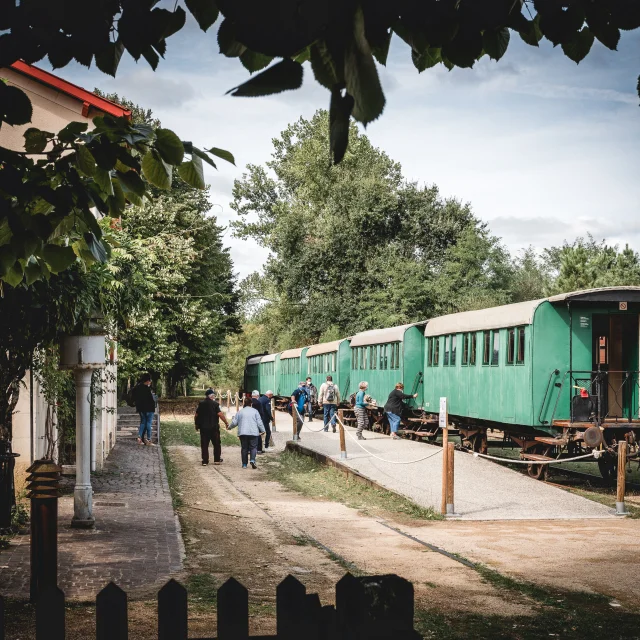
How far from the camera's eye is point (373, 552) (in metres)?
10.9

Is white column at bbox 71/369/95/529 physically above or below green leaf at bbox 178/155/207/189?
below

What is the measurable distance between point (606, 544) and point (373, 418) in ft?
75.8

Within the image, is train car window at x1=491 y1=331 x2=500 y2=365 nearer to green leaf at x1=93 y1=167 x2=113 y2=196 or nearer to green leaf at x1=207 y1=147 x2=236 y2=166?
green leaf at x1=93 y1=167 x2=113 y2=196

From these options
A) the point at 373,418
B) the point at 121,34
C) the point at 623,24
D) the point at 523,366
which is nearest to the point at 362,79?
the point at 121,34

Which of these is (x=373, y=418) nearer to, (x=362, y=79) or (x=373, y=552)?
(x=373, y=552)

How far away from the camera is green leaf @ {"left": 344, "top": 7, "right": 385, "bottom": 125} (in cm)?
223

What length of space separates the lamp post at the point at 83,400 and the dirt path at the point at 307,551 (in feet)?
4.43

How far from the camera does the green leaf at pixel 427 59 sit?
4.08 metres

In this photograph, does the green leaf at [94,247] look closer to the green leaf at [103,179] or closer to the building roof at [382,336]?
the green leaf at [103,179]

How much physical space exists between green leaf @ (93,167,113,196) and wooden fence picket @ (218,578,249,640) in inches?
102

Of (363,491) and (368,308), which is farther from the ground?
(368,308)

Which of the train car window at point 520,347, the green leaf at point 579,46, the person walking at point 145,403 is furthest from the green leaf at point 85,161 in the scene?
the person walking at point 145,403

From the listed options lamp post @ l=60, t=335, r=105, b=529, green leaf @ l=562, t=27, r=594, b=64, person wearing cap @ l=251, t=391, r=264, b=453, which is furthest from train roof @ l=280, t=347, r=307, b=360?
green leaf @ l=562, t=27, r=594, b=64

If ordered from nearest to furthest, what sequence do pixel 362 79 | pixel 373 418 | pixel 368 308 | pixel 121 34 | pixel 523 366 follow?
pixel 362 79 → pixel 121 34 → pixel 523 366 → pixel 373 418 → pixel 368 308
